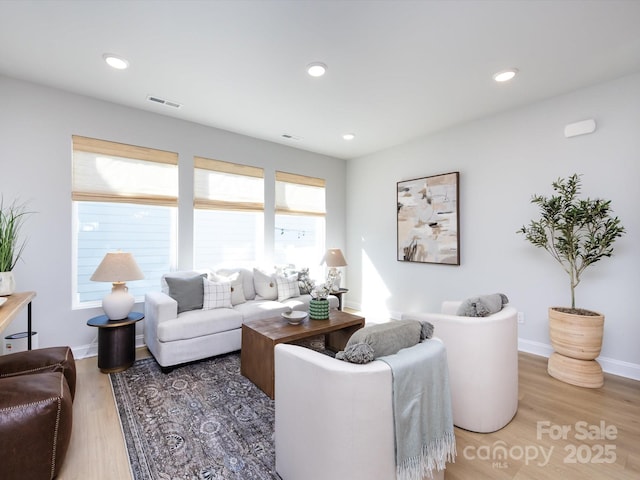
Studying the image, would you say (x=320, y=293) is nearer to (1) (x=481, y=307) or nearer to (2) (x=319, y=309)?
(2) (x=319, y=309)

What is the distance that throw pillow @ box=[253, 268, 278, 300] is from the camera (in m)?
3.97

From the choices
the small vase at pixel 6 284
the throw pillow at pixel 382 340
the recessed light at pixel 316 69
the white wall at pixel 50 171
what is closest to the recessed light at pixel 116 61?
the white wall at pixel 50 171

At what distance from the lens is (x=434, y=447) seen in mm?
1359

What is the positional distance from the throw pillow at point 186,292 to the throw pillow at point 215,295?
0.07 metres

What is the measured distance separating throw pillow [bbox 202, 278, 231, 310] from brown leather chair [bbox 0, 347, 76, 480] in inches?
63.8

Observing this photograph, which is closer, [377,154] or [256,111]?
[256,111]

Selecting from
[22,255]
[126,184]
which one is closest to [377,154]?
[126,184]

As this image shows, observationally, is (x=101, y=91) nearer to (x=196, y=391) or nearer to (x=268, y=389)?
(x=196, y=391)

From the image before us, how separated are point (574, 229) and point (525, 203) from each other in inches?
21.3

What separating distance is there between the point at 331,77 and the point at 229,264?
9.20 ft

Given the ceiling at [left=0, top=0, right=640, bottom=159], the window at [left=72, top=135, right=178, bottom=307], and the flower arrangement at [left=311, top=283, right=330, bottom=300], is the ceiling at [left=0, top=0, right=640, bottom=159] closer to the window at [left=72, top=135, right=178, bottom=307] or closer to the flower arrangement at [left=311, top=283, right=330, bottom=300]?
the window at [left=72, top=135, right=178, bottom=307]

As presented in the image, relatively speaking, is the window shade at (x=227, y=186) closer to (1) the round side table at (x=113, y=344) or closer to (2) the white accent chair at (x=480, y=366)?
(1) the round side table at (x=113, y=344)

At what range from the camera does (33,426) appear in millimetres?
1479

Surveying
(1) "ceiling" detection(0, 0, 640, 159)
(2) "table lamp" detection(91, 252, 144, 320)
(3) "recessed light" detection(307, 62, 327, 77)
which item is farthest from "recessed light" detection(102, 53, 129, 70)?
(2) "table lamp" detection(91, 252, 144, 320)
